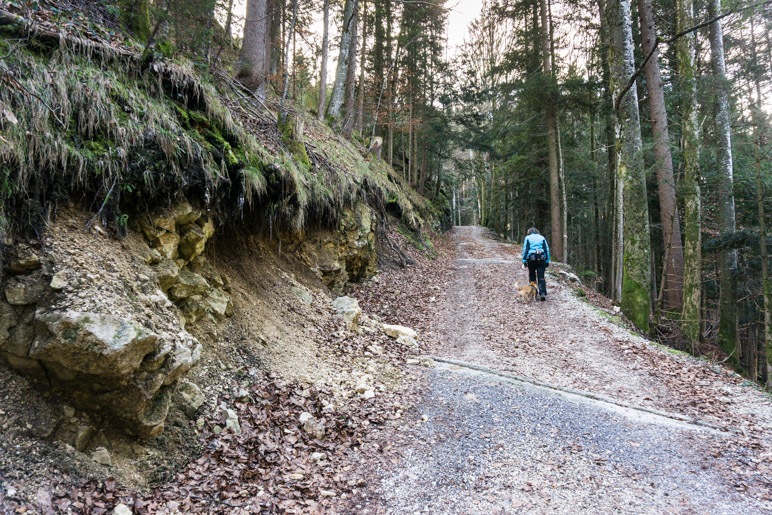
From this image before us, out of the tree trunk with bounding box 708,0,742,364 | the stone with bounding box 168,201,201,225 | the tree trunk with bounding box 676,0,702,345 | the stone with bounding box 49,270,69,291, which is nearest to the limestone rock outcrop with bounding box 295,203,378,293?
the stone with bounding box 168,201,201,225

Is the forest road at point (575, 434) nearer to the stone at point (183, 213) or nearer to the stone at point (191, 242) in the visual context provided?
the stone at point (191, 242)

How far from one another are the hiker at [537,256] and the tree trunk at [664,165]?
12.9 ft

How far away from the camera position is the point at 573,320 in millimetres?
8266

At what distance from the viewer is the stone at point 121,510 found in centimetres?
230

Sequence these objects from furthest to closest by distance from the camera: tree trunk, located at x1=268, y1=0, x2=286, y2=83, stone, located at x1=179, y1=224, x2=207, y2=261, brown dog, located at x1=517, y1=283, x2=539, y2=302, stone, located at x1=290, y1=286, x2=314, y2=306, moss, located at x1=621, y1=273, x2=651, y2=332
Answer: tree trunk, located at x1=268, y1=0, x2=286, y2=83, brown dog, located at x1=517, y1=283, x2=539, y2=302, moss, located at x1=621, y1=273, x2=651, y2=332, stone, located at x1=290, y1=286, x2=314, y2=306, stone, located at x1=179, y1=224, x2=207, y2=261

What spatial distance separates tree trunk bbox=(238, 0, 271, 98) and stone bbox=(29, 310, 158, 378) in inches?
239

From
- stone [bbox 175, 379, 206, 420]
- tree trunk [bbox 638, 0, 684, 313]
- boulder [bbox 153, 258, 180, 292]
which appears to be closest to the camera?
stone [bbox 175, 379, 206, 420]

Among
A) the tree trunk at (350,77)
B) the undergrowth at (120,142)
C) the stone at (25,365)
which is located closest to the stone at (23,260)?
the undergrowth at (120,142)

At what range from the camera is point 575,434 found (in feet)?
13.1

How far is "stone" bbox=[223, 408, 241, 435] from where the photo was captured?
336cm

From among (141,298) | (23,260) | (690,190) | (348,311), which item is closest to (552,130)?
(690,190)

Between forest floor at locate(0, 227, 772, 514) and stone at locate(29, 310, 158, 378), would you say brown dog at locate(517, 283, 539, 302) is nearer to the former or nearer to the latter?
forest floor at locate(0, 227, 772, 514)

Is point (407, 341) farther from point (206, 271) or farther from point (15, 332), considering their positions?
point (15, 332)

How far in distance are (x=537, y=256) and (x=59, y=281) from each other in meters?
9.27
